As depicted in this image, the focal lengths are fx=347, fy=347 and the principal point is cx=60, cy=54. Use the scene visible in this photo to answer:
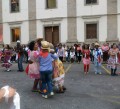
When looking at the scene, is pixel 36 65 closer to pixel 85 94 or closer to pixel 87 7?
pixel 85 94

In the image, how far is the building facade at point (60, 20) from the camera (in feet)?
105

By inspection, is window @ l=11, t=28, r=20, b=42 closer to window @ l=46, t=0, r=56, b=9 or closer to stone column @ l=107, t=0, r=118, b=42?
window @ l=46, t=0, r=56, b=9

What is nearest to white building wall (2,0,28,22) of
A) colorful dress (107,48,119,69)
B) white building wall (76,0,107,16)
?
white building wall (76,0,107,16)

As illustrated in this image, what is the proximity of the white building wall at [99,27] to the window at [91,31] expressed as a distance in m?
0.44

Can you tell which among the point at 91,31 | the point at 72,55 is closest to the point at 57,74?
the point at 72,55

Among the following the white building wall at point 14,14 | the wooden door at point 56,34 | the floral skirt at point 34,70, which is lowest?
the floral skirt at point 34,70

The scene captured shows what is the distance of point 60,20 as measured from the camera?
33875 mm

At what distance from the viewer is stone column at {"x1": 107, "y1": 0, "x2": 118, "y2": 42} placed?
3167 cm

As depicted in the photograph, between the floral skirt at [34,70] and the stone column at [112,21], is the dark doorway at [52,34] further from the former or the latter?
the floral skirt at [34,70]

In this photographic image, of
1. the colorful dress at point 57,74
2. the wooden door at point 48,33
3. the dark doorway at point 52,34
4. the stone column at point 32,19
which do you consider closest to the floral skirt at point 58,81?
the colorful dress at point 57,74

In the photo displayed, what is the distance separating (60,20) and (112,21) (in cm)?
520

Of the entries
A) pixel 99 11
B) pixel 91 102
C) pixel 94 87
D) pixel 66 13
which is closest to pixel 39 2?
pixel 66 13

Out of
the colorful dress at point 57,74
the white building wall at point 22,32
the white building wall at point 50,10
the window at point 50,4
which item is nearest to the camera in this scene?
the colorful dress at point 57,74

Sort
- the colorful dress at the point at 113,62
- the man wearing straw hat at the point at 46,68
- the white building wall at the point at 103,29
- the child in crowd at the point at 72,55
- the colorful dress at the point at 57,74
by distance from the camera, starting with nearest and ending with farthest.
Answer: the man wearing straw hat at the point at 46,68, the colorful dress at the point at 57,74, the colorful dress at the point at 113,62, the child in crowd at the point at 72,55, the white building wall at the point at 103,29
